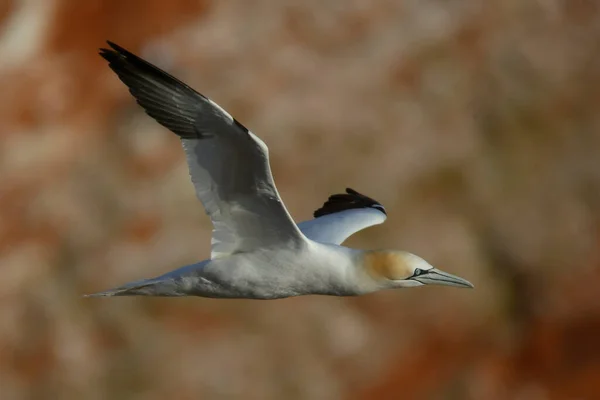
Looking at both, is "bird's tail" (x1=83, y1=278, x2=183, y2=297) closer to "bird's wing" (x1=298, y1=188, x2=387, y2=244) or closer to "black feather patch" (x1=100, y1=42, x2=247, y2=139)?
"black feather patch" (x1=100, y1=42, x2=247, y2=139)

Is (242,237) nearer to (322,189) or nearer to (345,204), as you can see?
(345,204)

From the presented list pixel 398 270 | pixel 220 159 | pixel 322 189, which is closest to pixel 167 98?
pixel 220 159

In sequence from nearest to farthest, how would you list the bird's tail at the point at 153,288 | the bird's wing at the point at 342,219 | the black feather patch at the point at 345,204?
the bird's tail at the point at 153,288
the bird's wing at the point at 342,219
the black feather patch at the point at 345,204

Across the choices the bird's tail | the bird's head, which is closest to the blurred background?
the bird's tail

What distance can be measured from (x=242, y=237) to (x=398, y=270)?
1007 millimetres

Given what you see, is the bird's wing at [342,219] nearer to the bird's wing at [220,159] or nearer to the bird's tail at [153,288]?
the bird's wing at [220,159]

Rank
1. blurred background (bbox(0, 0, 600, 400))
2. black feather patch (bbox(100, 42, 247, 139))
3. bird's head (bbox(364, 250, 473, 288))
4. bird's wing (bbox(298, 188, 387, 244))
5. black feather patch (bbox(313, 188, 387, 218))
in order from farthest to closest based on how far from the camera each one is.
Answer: blurred background (bbox(0, 0, 600, 400)) → black feather patch (bbox(313, 188, 387, 218)) → bird's wing (bbox(298, 188, 387, 244)) → bird's head (bbox(364, 250, 473, 288)) → black feather patch (bbox(100, 42, 247, 139))

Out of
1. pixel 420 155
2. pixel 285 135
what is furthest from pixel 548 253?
pixel 285 135

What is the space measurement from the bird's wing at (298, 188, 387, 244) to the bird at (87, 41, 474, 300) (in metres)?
1.33

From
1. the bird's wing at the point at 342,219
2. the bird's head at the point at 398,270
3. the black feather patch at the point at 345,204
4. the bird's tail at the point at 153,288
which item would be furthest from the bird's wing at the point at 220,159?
the black feather patch at the point at 345,204

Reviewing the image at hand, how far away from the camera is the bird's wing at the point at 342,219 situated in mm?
8055

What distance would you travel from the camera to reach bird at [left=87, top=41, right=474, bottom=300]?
5980 mm

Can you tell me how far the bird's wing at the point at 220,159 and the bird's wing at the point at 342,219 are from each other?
1.36 m

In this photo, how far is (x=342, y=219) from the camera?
8312 millimetres
